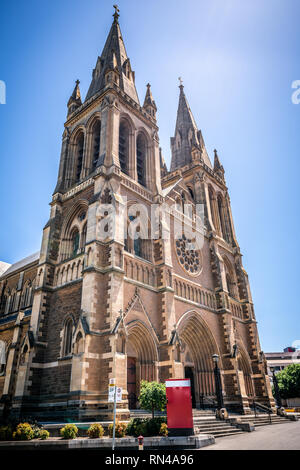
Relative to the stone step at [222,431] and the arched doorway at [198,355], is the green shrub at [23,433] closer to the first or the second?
the stone step at [222,431]

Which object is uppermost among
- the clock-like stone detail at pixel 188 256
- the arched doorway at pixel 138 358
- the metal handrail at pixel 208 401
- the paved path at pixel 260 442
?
the clock-like stone detail at pixel 188 256

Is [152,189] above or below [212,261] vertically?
above

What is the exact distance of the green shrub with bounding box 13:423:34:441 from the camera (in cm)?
1181

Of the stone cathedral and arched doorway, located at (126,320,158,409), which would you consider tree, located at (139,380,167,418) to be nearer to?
the stone cathedral

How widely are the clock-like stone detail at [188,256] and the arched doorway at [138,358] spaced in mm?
7716

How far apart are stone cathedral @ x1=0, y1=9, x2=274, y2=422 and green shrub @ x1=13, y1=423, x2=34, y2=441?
126 inches

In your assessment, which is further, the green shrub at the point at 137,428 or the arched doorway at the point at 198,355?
the arched doorway at the point at 198,355

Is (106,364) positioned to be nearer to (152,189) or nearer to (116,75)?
(152,189)

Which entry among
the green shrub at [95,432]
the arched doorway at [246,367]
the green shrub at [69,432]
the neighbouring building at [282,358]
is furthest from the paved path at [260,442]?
the neighbouring building at [282,358]

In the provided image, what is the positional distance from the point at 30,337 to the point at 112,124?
1613 cm

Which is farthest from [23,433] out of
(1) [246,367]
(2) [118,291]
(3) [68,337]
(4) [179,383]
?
(1) [246,367]

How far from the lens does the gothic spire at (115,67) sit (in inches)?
1111
